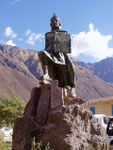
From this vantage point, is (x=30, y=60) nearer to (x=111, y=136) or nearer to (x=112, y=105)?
(x=112, y=105)

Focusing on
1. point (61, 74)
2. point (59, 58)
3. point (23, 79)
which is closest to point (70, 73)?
point (61, 74)

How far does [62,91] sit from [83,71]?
149535mm

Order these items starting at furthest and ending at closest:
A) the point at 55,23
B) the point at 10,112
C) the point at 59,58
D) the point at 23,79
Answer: the point at 23,79 < the point at 10,112 < the point at 55,23 < the point at 59,58

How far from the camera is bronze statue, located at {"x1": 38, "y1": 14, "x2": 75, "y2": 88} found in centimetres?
888

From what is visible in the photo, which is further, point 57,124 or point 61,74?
point 61,74

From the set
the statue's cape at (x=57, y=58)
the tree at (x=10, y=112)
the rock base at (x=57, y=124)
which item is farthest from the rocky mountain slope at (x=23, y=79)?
the rock base at (x=57, y=124)

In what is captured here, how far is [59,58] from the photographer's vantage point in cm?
891

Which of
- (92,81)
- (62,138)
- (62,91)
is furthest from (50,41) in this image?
(92,81)

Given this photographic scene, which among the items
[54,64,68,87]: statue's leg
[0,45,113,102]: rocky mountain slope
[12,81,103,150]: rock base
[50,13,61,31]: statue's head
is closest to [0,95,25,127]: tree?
[54,64,68,87]: statue's leg

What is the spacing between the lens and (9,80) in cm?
10219

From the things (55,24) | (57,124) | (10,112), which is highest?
(55,24)

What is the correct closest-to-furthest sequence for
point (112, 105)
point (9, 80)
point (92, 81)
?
point (112, 105), point (9, 80), point (92, 81)

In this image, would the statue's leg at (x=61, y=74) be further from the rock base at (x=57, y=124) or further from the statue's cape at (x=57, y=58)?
the rock base at (x=57, y=124)

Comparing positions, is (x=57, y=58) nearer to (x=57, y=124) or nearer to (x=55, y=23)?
(x=55, y=23)
